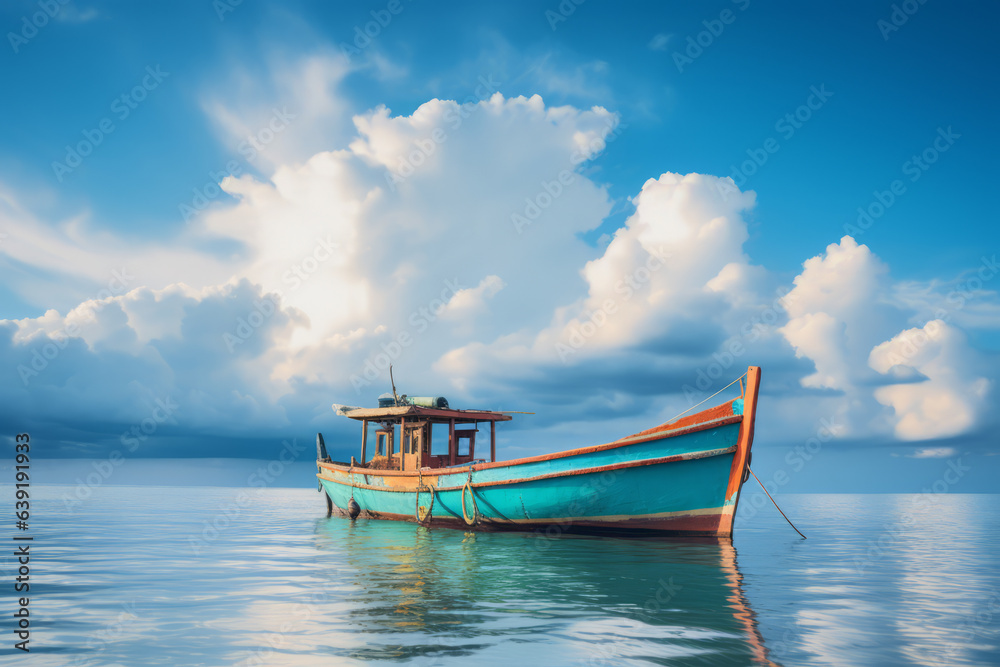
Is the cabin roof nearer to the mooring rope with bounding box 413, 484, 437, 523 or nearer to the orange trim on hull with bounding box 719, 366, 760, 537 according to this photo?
the mooring rope with bounding box 413, 484, 437, 523

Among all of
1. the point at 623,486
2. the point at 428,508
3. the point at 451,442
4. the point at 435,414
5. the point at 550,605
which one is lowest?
the point at 550,605

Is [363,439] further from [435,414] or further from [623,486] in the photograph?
[623,486]

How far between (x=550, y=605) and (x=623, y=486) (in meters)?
7.23

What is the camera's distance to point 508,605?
345 inches

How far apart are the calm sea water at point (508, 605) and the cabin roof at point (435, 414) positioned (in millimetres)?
5900

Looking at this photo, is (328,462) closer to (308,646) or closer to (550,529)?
(550,529)

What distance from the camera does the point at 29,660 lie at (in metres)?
6.46

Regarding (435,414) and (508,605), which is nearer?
(508,605)

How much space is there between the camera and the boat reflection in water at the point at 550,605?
6.54 m

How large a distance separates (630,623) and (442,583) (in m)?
3.76

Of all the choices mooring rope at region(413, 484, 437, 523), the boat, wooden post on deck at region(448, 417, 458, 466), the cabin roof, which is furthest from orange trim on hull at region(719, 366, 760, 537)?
wooden post on deck at region(448, 417, 458, 466)

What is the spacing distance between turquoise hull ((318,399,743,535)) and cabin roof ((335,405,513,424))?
391cm

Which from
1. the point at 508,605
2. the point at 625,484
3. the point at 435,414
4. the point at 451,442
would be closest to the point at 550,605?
the point at 508,605

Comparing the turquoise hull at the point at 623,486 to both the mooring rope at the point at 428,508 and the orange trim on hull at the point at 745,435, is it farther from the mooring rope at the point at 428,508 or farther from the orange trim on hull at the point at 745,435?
the mooring rope at the point at 428,508
